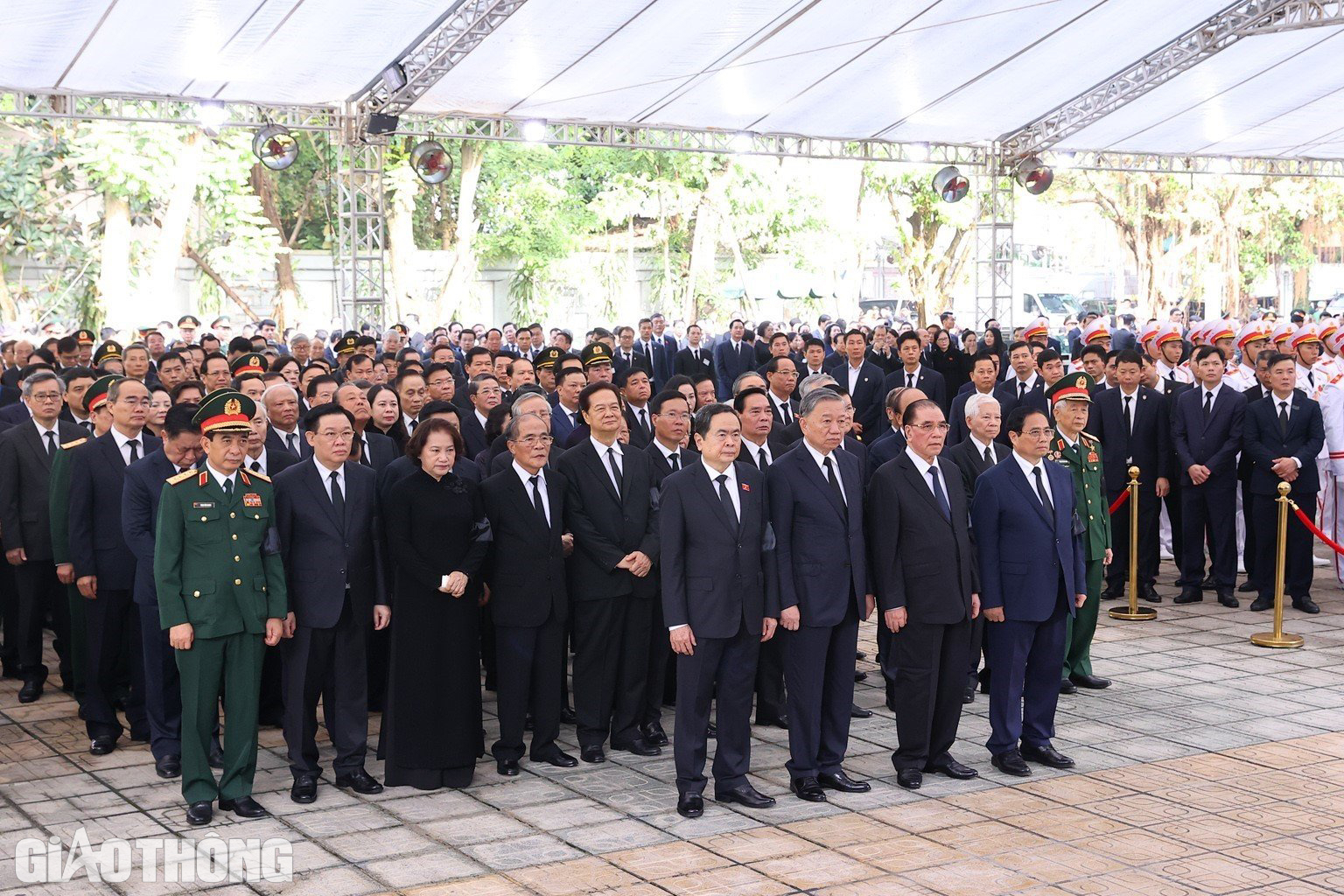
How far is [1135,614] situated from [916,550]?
164 inches

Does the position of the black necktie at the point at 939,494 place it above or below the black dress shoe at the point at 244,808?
above

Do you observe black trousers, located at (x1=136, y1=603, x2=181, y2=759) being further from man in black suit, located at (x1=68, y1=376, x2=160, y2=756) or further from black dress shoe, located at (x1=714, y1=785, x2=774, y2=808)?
black dress shoe, located at (x1=714, y1=785, x2=774, y2=808)

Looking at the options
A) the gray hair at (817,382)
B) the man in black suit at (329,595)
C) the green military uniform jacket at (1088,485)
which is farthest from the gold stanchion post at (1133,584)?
the man in black suit at (329,595)

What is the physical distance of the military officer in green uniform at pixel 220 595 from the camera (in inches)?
223

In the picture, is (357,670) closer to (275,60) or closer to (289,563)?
(289,563)

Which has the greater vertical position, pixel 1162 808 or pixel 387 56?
pixel 387 56

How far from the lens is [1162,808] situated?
5.79m

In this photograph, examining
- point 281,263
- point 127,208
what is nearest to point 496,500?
point 127,208

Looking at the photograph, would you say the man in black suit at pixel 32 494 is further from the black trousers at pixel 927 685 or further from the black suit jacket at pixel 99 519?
the black trousers at pixel 927 685

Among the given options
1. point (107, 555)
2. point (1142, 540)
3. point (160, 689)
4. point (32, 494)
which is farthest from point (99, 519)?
point (1142, 540)

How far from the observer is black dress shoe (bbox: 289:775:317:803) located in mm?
5980

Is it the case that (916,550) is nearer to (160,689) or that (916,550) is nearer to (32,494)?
(160,689)

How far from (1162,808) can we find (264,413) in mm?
4341

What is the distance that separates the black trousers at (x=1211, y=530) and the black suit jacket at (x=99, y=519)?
6.98m
